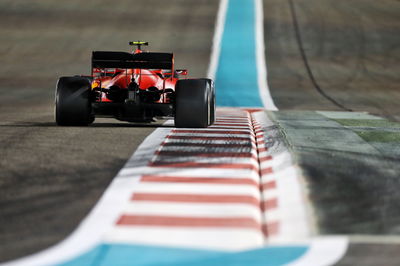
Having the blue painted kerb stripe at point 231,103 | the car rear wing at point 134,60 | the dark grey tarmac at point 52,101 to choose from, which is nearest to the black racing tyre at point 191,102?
the car rear wing at point 134,60

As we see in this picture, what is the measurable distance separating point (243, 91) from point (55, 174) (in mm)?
19827

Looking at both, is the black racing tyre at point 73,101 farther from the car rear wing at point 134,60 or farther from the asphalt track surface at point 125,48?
the car rear wing at point 134,60

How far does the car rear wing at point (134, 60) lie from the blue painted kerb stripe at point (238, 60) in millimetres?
10522

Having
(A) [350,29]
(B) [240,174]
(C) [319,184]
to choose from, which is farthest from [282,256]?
(A) [350,29]

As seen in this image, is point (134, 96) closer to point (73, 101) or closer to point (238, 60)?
point (73, 101)

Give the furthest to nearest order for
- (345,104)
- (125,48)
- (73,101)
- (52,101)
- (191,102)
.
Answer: (125,48), (345,104), (52,101), (73,101), (191,102)

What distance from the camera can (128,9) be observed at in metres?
Answer: 44.4

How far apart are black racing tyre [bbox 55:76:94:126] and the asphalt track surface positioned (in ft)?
1.16

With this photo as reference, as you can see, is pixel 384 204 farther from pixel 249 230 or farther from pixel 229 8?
pixel 229 8

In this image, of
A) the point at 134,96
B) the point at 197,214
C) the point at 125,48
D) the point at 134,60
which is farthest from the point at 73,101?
the point at 125,48

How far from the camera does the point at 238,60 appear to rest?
33.9 meters

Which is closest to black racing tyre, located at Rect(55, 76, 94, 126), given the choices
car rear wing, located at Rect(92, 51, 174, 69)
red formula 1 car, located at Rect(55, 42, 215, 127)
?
red formula 1 car, located at Rect(55, 42, 215, 127)

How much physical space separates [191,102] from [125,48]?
23145 millimetres

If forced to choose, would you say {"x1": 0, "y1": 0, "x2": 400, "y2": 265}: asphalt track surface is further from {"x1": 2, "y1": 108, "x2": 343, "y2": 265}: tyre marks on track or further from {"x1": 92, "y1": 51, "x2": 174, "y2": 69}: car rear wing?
{"x1": 92, "y1": 51, "x2": 174, "y2": 69}: car rear wing
